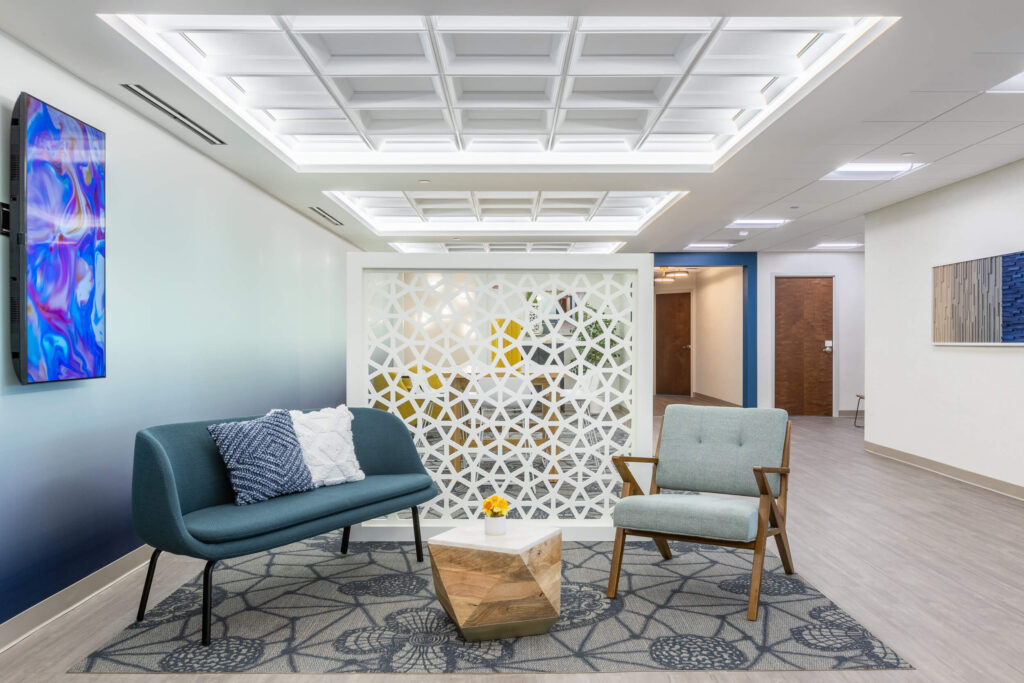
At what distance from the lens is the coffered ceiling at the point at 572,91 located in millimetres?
3227

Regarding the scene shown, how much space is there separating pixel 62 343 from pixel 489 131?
3.44m

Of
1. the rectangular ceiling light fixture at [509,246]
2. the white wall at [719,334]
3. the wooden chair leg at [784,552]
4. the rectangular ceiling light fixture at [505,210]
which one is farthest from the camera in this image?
the white wall at [719,334]

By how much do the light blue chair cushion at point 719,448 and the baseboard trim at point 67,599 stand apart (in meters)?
3.13

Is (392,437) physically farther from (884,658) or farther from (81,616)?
(884,658)

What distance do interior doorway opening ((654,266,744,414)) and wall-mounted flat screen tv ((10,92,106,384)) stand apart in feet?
32.7

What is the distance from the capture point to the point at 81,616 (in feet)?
10.4

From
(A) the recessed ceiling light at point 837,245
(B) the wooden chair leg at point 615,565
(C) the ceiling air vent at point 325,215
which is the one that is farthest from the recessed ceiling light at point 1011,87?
(A) the recessed ceiling light at point 837,245

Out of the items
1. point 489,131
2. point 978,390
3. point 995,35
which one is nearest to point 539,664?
point 995,35

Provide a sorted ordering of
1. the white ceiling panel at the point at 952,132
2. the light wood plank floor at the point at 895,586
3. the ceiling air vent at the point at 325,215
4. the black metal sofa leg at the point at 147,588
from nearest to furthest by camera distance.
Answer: the light wood plank floor at the point at 895,586
the black metal sofa leg at the point at 147,588
the white ceiling panel at the point at 952,132
the ceiling air vent at the point at 325,215

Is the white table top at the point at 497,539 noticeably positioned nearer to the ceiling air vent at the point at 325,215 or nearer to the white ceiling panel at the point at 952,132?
the white ceiling panel at the point at 952,132

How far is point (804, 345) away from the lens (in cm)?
1137

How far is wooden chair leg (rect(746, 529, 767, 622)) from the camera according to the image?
3.05m

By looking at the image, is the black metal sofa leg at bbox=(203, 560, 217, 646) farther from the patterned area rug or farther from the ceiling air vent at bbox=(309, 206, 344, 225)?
the ceiling air vent at bbox=(309, 206, 344, 225)

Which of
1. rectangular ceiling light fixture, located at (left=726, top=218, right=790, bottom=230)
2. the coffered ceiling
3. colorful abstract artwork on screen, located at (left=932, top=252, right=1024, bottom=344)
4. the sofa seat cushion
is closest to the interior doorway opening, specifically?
rectangular ceiling light fixture, located at (left=726, top=218, right=790, bottom=230)
